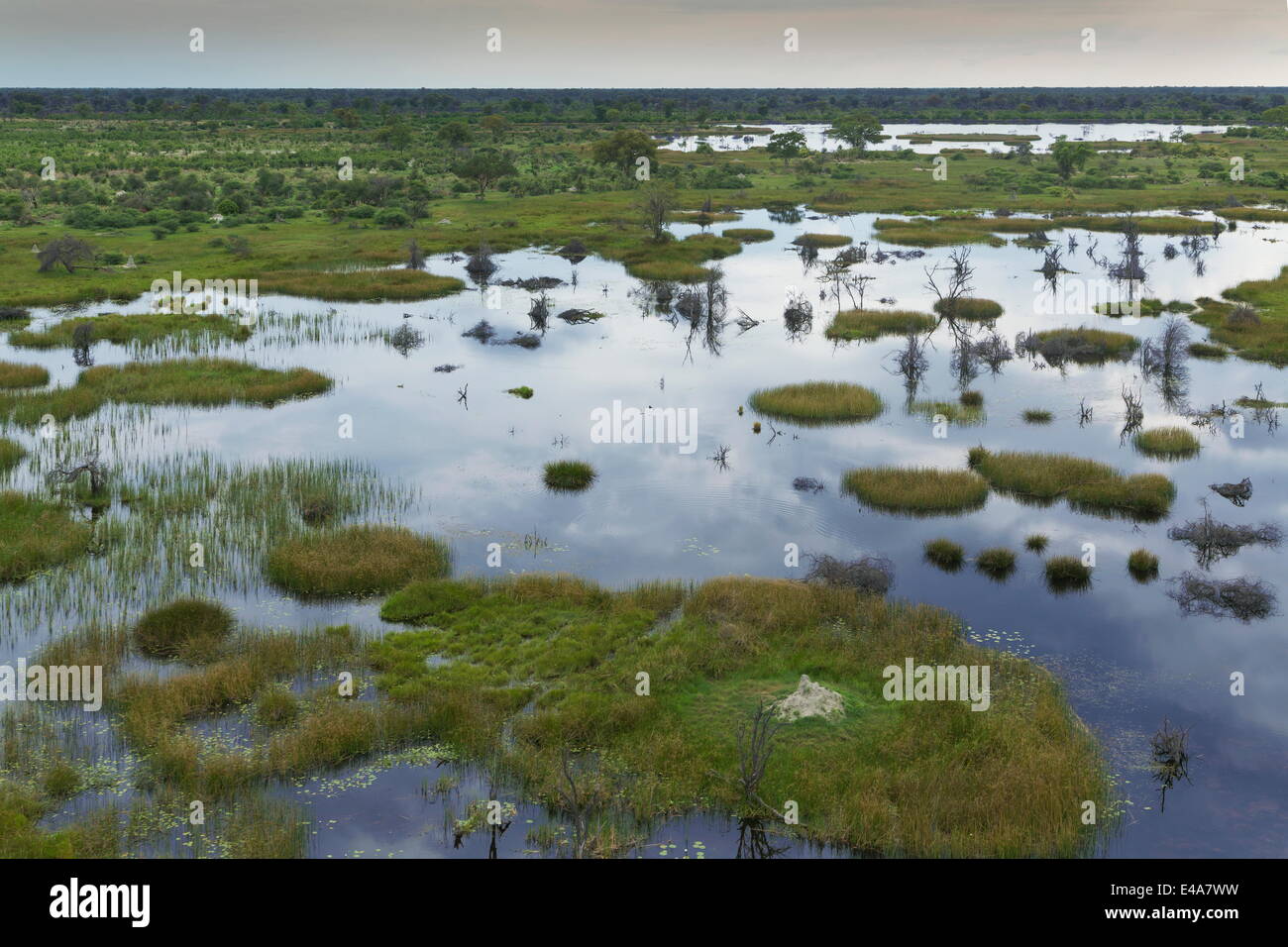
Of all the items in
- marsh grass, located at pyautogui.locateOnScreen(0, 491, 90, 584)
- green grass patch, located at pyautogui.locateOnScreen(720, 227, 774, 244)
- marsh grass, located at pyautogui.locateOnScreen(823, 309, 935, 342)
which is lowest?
marsh grass, located at pyautogui.locateOnScreen(0, 491, 90, 584)

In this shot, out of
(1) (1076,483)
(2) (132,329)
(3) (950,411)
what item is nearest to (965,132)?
(3) (950,411)

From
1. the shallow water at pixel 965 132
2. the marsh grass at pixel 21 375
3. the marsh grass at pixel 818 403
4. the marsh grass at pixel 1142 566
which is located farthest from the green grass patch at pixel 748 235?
the shallow water at pixel 965 132

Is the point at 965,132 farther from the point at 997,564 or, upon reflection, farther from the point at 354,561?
the point at 354,561

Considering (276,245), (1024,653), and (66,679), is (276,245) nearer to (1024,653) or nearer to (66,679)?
(66,679)

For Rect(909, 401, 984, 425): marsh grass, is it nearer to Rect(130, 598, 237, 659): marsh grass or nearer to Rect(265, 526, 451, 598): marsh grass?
Rect(265, 526, 451, 598): marsh grass

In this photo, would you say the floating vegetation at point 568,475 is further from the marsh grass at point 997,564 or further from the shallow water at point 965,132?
the shallow water at point 965,132

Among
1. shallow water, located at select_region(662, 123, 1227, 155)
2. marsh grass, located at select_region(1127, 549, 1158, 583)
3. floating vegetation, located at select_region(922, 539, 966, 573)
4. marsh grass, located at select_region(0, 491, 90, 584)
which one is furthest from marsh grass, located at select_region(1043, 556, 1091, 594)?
shallow water, located at select_region(662, 123, 1227, 155)
